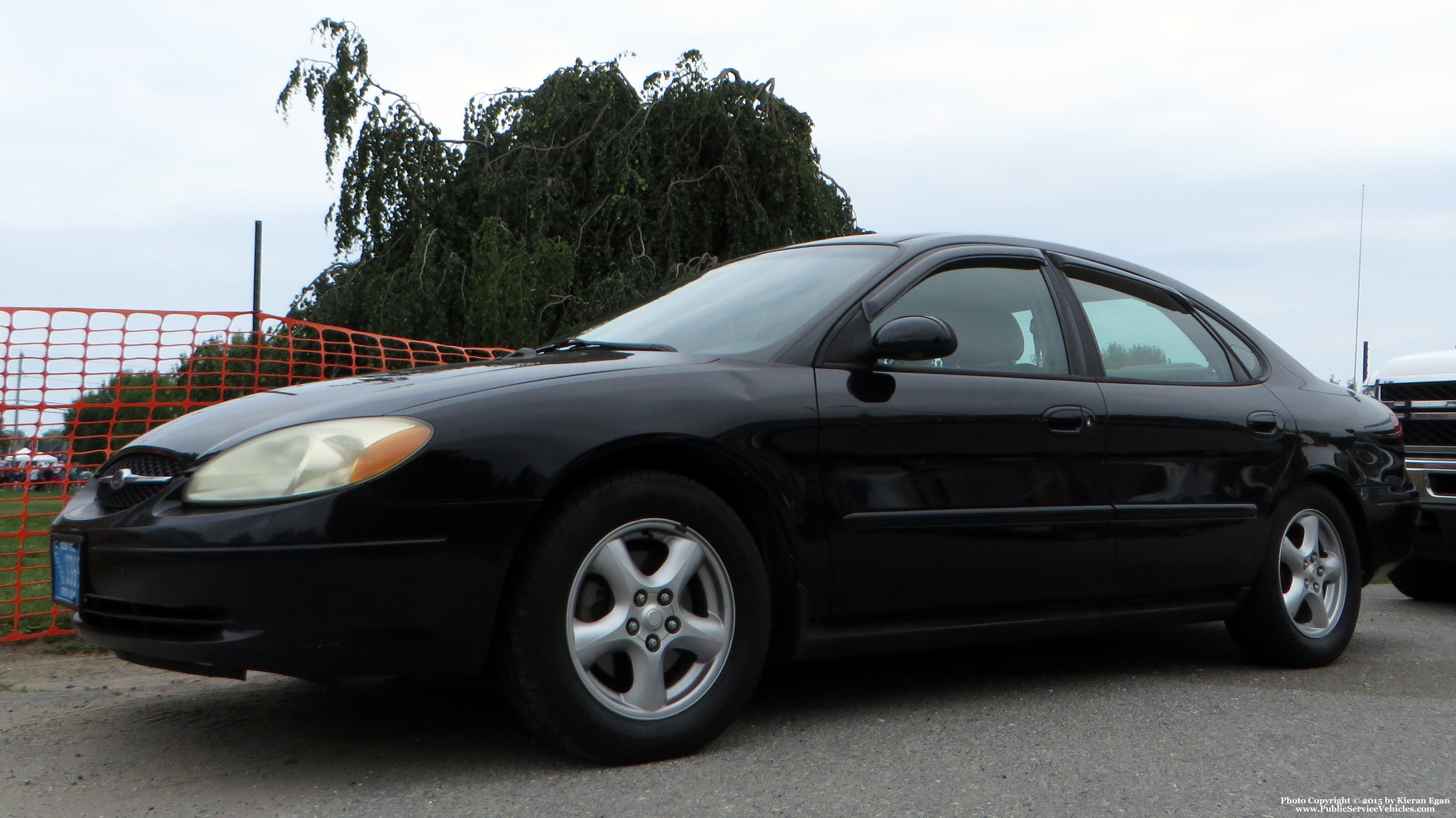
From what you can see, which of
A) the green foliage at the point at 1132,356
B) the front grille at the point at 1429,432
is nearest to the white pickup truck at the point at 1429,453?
the front grille at the point at 1429,432

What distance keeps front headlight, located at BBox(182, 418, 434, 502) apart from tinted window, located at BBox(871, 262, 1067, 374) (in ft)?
4.91

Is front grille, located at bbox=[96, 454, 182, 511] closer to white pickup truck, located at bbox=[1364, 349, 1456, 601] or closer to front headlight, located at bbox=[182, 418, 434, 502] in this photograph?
front headlight, located at bbox=[182, 418, 434, 502]

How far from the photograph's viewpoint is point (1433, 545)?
21.2ft

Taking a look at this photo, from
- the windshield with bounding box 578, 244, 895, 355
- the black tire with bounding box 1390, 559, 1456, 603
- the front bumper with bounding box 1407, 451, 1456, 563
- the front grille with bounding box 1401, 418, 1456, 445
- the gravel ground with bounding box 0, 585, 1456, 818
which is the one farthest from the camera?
the black tire with bounding box 1390, 559, 1456, 603

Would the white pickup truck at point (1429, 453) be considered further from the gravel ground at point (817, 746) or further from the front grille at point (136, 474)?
the front grille at point (136, 474)

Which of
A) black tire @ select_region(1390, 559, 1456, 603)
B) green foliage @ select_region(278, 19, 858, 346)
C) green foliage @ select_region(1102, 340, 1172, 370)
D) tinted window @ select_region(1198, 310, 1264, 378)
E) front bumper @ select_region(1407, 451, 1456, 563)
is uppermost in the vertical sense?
green foliage @ select_region(278, 19, 858, 346)

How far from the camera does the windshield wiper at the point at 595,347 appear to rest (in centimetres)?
371

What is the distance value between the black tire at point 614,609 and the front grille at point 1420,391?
4.90 m

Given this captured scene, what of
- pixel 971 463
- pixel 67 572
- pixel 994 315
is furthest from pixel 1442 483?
pixel 67 572

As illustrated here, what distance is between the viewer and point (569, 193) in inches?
768

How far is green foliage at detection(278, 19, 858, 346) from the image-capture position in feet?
60.5

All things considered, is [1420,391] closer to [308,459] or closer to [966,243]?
[966,243]

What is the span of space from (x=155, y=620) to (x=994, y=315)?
2.50 metres

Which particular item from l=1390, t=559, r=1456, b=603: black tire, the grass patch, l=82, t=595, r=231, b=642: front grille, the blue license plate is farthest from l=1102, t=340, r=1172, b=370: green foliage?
the grass patch
